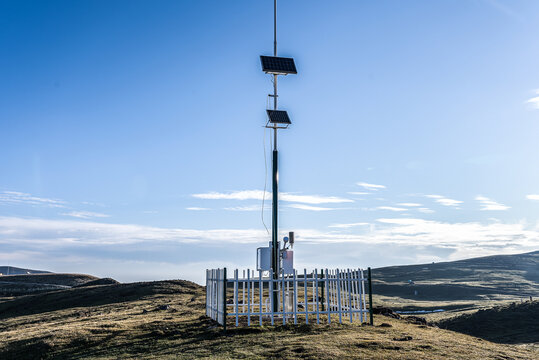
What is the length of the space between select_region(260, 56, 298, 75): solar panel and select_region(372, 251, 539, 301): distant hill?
2180 inches

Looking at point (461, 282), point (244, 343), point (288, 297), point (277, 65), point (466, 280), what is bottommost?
point (461, 282)

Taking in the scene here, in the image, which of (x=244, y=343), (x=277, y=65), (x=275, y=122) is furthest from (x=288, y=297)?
(x=277, y=65)

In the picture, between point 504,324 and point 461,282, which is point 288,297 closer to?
point 504,324

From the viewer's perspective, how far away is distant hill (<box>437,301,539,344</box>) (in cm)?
2761

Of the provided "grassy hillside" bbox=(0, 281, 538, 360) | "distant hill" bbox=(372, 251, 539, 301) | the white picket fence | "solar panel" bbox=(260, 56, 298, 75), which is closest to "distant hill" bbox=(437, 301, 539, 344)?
"grassy hillside" bbox=(0, 281, 538, 360)

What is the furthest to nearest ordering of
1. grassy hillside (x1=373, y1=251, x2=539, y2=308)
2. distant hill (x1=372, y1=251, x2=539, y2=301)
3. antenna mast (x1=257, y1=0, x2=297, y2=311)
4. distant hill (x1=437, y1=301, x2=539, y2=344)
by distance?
distant hill (x1=372, y1=251, x2=539, y2=301), grassy hillside (x1=373, y1=251, x2=539, y2=308), distant hill (x1=437, y1=301, x2=539, y2=344), antenna mast (x1=257, y1=0, x2=297, y2=311)

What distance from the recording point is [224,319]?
49.3ft

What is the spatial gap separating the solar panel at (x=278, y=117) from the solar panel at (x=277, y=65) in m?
1.70

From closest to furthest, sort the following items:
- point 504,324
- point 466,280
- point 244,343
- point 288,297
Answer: point 244,343 < point 288,297 < point 504,324 < point 466,280

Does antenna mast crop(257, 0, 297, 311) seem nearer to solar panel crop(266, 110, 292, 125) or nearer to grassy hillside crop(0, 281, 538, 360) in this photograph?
solar panel crop(266, 110, 292, 125)

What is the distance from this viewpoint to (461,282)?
297 ft

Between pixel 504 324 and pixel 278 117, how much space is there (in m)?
22.5

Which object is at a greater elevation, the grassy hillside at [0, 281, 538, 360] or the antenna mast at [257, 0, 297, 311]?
the antenna mast at [257, 0, 297, 311]

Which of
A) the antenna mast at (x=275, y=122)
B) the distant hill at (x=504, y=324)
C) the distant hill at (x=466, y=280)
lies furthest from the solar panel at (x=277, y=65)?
the distant hill at (x=466, y=280)
